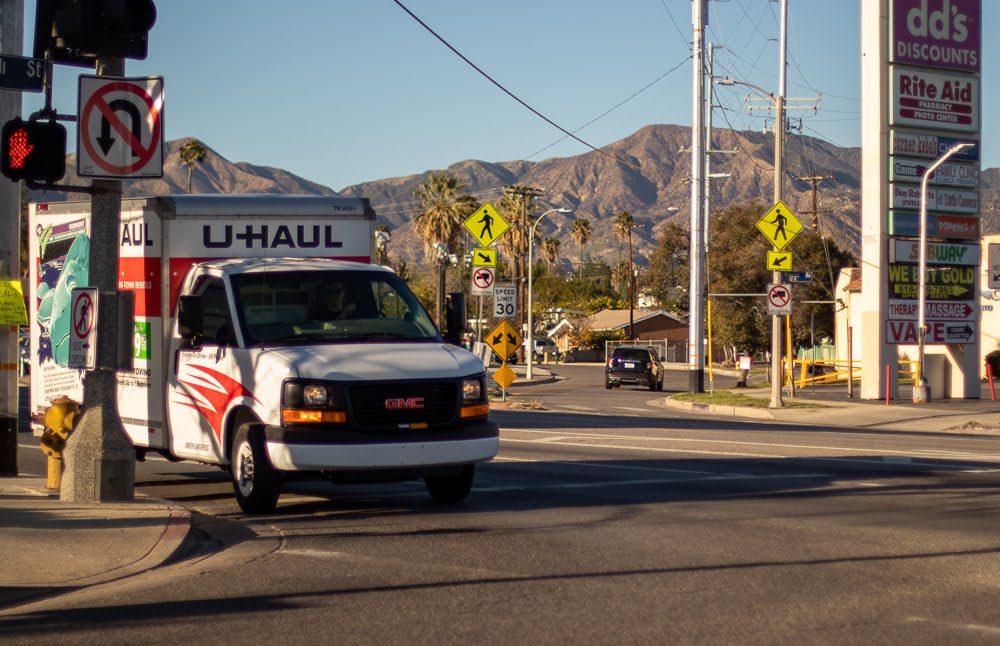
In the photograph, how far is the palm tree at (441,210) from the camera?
89938 mm

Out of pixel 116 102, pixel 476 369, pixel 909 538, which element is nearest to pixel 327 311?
pixel 476 369

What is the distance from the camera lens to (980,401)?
A: 34.2 meters

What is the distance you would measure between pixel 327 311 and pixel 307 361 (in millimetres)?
1265

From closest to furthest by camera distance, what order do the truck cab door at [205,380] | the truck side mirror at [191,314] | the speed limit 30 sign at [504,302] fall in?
the truck cab door at [205,380] < the truck side mirror at [191,314] < the speed limit 30 sign at [504,302]

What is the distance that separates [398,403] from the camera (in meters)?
10.8

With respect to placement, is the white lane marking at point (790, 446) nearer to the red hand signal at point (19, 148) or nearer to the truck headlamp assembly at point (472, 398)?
the truck headlamp assembly at point (472, 398)

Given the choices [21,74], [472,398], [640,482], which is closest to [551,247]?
[640,482]

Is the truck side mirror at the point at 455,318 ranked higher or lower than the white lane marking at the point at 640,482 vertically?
higher

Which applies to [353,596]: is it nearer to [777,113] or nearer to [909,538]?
[909,538]

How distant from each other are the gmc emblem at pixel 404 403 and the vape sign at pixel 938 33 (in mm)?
27116

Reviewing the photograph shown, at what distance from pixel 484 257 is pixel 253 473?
16590mm

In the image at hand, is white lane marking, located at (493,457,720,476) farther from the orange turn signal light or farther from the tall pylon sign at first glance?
the tall pylon sign

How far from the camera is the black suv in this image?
4984 cm

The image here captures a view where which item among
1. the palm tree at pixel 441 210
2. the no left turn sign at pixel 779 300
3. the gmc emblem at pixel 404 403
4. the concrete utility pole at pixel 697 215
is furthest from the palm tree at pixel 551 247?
the gmc emblem at pixel 404 403
